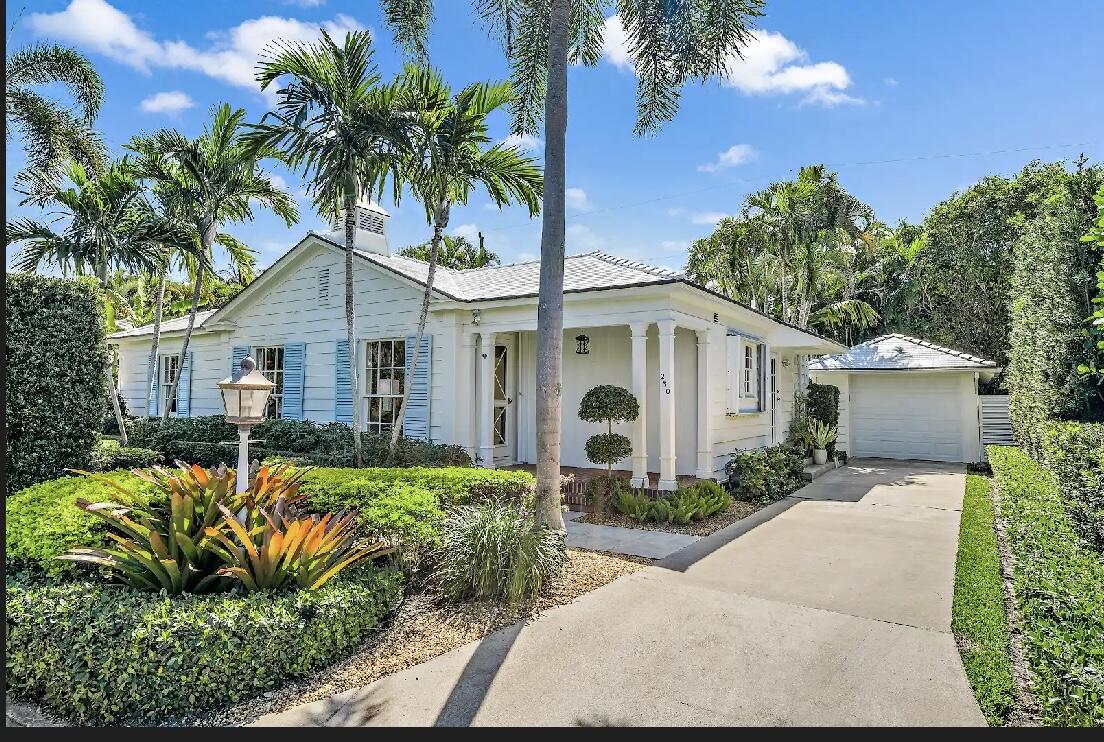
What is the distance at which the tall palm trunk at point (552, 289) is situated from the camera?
6230 mm

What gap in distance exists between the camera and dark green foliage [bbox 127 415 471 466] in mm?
9930

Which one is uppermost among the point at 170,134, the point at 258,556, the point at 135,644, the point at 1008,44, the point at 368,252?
the point at 170,134

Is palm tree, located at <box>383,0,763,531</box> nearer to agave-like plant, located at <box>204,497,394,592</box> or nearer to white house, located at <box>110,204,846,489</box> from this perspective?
agave-like plant, located at <box>204,497,394,592</box>

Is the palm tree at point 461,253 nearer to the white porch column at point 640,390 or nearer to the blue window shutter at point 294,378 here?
the blue window shutter at point 294,378

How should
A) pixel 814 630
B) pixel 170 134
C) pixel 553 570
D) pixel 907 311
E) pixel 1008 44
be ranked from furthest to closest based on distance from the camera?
pixel 907 311
pixel 170 134
pixel 1008 44
pixel 553 570
pixel 814 630

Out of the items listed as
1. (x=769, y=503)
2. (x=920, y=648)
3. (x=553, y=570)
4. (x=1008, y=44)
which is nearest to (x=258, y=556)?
(x=553, y=570)

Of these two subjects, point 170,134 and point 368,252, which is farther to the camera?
point 368,252

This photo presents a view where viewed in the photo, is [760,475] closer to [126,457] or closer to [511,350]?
[511,350]

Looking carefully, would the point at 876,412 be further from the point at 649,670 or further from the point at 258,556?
the point at 258,556

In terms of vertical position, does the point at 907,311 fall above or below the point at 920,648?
above

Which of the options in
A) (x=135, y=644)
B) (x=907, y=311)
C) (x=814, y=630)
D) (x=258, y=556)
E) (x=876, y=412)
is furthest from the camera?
(x=907, y=311)

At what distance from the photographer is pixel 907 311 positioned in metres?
24.9

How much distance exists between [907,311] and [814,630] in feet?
80.3

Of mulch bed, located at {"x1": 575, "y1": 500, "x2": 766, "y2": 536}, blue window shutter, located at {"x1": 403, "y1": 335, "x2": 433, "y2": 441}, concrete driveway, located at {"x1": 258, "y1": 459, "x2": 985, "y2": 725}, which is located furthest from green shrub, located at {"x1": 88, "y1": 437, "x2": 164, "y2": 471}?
concrete driveway, located at {"x1": 258, "y1": 459, "x2": 985, "y2": 725}
